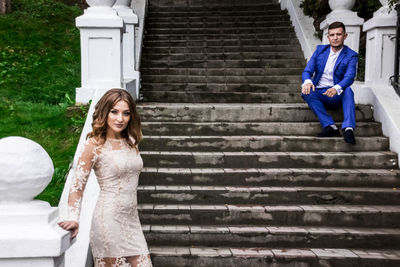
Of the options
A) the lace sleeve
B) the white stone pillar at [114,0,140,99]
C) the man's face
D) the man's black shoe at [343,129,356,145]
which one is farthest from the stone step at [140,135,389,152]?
the lace sleeve

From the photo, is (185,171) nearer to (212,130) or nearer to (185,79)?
(212,130)

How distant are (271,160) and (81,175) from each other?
3.10 meters

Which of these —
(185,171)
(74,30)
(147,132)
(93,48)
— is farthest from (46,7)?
(185,171)

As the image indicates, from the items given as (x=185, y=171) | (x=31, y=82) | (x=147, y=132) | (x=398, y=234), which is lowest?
(x=398, y=234)

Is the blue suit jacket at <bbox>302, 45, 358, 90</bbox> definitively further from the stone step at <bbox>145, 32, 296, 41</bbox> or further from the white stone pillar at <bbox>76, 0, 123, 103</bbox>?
the stone step at <bbox>145, 32, 296, 41</bbox>

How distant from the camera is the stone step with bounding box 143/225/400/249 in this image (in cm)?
447

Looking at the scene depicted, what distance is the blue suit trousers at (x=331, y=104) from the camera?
5.64 m

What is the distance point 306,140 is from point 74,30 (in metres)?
7.24

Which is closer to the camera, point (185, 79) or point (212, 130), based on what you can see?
point (212, 130)

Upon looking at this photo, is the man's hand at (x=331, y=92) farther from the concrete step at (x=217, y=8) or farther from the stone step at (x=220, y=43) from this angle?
the concrete step at (x=217, y=8)

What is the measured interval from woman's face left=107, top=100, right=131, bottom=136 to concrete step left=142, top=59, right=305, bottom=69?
630cm

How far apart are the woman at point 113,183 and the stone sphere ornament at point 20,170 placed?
339 mm

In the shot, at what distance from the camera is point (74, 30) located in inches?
438

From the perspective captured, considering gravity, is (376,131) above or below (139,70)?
below
